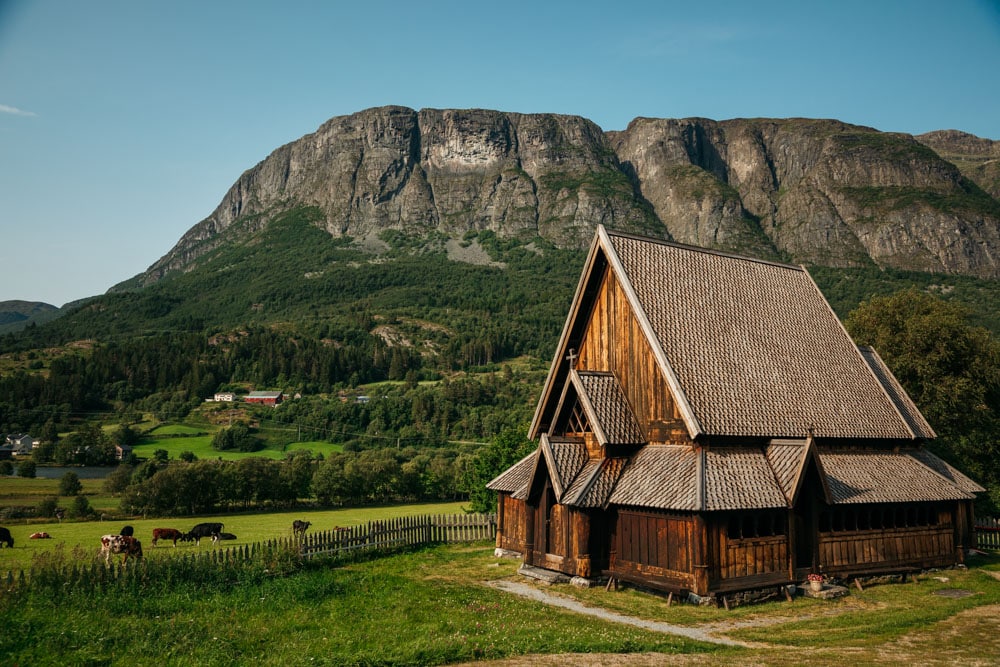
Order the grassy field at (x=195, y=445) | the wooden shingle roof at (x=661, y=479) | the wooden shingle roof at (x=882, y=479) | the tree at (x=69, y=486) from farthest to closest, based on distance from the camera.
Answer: the grassy field at (x=195, y=445), the tree at (x=69, y=486), the wooden shingle roof at (x=882, y=479), the wooden shingle roof at (x=661, y=479)

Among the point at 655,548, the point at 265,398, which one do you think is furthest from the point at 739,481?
the point at 265,398

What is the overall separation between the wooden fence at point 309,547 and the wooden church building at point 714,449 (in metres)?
4.45

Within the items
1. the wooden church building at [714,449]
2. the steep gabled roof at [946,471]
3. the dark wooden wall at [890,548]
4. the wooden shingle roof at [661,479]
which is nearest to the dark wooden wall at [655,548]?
the wooden church building at [714,449]

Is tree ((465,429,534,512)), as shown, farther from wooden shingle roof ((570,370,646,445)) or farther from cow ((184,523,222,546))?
wooden shingle roof ((570,370,646,445))

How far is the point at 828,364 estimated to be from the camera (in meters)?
26.8

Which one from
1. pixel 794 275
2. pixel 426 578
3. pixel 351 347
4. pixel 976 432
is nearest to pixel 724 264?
pixel 794 275

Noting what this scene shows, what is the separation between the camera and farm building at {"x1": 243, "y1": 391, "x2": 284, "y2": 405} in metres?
149

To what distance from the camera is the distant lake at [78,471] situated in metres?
84.0

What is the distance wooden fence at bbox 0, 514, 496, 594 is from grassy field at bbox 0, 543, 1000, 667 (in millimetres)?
692

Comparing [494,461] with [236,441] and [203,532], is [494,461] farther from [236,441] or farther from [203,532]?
[236,441]

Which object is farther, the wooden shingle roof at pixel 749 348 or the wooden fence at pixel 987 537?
the wooden fence at pixel 987 537

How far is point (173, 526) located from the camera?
42.5 m

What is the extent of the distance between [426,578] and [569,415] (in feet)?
24.6

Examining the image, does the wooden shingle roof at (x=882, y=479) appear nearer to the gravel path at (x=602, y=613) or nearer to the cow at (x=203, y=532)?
the gravel path at (x=602, y=613)
